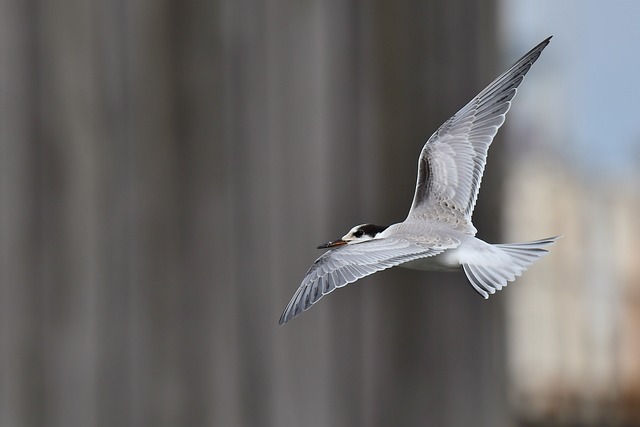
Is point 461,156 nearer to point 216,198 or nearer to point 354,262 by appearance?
point 354,262

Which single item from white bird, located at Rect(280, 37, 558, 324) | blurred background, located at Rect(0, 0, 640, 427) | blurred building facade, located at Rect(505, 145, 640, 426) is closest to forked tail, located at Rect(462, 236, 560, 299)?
white bird, located at Rect(280, 37, 558, 324)

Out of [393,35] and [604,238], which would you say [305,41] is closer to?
[393,35]

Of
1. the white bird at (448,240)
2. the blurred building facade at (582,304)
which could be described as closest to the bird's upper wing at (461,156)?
the white bird at (448,240)

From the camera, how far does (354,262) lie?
372mm

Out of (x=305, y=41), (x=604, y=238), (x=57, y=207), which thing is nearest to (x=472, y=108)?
(x=57, y=207)

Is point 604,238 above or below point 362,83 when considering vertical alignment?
below

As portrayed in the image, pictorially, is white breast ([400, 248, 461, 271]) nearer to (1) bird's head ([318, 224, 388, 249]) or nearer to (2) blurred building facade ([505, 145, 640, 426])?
(1) bird's head ([318, 224, 388, 249])

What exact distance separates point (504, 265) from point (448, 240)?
0.03 metres

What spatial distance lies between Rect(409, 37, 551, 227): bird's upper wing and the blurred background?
1.12 meters

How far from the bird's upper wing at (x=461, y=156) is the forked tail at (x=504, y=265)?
43 mm

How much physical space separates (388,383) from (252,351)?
326 mm

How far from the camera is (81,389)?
1655 millimetres

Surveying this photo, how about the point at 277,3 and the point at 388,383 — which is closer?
the point at 277,3

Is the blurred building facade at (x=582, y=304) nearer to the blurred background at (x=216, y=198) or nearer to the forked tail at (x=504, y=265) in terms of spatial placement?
the blurred background at (x=216, y=198)
